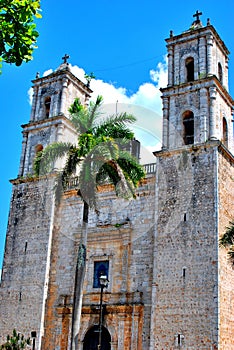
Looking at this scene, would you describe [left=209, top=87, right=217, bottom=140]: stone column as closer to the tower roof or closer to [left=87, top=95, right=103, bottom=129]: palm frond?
the tower roof

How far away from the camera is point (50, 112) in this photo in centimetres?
2745

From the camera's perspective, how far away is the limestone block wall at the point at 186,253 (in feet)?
63.3

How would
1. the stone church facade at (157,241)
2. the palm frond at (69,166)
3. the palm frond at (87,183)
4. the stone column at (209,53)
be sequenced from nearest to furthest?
the palm frond at (87,183) < the palm frond at (69,166) < the stone church facade at (157,241) < the stone column at (209,53)

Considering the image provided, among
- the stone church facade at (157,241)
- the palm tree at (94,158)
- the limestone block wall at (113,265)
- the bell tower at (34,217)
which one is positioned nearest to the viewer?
the palm tree at (94,158)

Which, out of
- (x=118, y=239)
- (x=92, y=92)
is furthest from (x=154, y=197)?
(x=92, y=92)

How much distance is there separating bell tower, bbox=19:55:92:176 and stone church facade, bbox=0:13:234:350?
127mm

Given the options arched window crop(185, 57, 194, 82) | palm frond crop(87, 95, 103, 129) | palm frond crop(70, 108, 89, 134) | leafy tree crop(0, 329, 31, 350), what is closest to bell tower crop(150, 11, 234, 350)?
arched window crop(185, 57, 194, 82)

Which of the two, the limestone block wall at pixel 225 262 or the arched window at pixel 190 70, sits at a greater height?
the arched window at pixel 190 70

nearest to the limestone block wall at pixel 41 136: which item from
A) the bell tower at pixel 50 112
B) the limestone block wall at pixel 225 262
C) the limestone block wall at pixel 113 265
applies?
the bell tower at pixel 50 112

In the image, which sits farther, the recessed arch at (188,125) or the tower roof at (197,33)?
the tower roof at (197,33)

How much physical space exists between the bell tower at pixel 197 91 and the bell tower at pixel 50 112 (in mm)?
5696

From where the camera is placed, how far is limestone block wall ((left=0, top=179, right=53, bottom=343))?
926 inches

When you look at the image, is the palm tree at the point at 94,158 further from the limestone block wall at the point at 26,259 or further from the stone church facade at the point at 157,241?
the limestone block wall at the point at 26,259

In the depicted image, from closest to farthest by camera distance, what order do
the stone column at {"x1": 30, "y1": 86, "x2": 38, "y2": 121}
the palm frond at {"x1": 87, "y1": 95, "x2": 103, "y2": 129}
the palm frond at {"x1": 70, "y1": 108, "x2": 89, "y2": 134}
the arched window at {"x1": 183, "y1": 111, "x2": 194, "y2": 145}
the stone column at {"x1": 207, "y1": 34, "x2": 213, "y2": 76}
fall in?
the palm frond at {"x1": 70, "y1": 108, "x2": 89, "y2": 134}, the palm frond at {"x1": 87, "y1": 95, "x2": 103, "y2": 129}, the arched window at {"x1": 183, "y1": 111, "x2": 194, "y2": 145}, the stone column at {"x1": 207, "y1": 34, "x2": 213, "y2": 76}, the stone column at {"x1": 30, "y1": 86, "x2": 38, "y2": 121}
